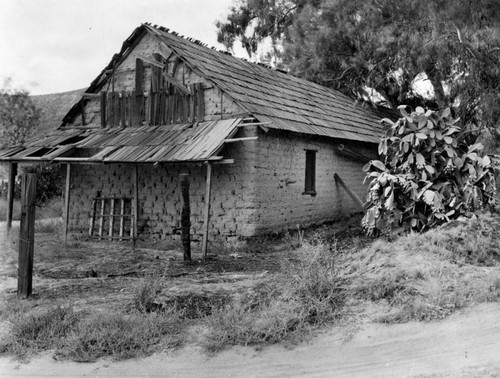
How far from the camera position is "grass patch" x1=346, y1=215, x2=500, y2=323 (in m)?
5.57

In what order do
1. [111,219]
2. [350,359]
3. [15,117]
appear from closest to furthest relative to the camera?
[350,359] < [111,219] < [15,117]

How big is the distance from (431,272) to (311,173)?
7154 mm

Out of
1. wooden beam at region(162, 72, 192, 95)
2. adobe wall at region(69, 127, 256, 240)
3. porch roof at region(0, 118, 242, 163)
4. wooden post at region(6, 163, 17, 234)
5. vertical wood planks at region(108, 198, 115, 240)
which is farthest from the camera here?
wooden post at region(6, 163, 17, 234)

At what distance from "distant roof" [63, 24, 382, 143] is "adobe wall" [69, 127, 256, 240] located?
4.59 feet

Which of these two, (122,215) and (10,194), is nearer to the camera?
(122,215)

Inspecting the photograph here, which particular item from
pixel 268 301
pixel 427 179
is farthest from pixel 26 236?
pixel 427 179

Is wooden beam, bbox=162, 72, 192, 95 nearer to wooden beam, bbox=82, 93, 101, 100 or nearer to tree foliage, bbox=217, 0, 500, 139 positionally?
wooden beam, bbox=82, 93, 101, 100

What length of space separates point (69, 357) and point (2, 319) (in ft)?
4.77

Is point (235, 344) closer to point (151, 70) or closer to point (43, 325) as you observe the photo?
point (43, 325)

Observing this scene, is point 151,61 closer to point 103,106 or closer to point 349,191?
point 103,106

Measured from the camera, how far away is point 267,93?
13070 mm

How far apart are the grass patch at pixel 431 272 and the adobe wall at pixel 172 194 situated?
141 inches

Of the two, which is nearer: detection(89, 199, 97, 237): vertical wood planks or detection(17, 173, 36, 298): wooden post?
detection(17, 173, 36, 298): wooden post

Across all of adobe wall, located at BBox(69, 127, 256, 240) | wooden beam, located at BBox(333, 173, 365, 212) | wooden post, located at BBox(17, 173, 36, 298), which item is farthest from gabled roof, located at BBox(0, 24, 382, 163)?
wooden post, located at BBox(17, 173, 36, 298)
